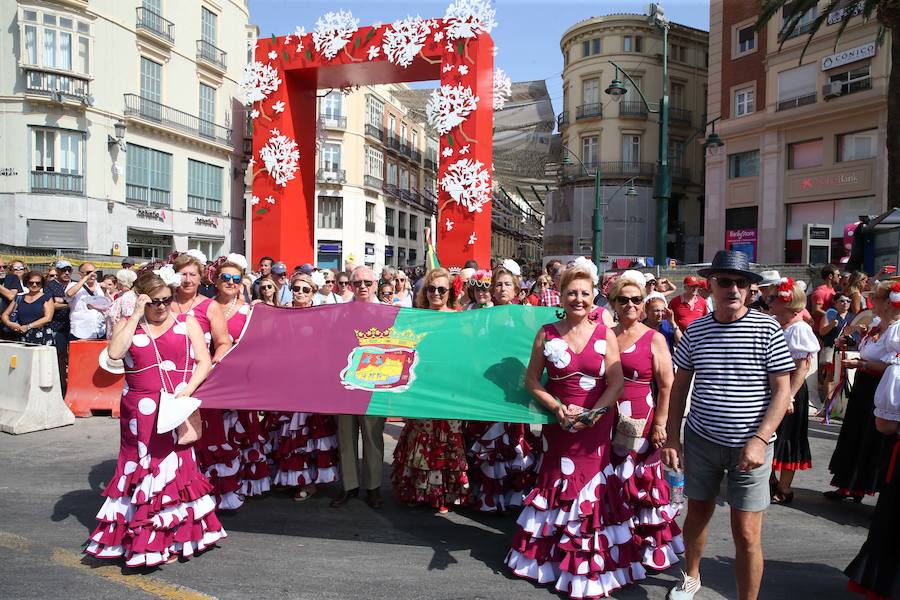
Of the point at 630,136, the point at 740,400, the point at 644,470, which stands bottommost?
the point at 644,470

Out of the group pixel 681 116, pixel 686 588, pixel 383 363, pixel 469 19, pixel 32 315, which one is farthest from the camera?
pixel 681 116

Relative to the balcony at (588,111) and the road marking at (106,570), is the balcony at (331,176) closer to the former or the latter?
the balcony at (588,111)

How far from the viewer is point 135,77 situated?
2728cm

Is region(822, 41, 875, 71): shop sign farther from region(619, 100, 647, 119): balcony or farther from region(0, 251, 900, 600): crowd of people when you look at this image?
region(0, 251, 900, 600): crowd of people

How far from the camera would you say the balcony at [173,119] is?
27094mm

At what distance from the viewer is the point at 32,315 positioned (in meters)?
8.93

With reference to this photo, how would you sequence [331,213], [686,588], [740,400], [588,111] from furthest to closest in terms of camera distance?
[331,213], [588,111], [686,588], [740,400]

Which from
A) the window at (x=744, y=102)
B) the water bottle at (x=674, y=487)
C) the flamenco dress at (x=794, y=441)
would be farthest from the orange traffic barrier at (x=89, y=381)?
the window at (x=744, y=102)

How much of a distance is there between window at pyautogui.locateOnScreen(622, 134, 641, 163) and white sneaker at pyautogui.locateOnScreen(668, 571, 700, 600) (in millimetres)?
38048

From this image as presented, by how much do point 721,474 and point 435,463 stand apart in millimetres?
2199

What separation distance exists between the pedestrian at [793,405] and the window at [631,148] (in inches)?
1417

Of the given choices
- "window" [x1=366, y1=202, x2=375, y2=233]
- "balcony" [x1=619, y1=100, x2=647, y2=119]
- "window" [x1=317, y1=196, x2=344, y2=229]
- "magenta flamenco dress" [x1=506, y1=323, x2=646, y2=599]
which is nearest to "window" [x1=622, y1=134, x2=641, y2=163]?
"balcony" [x1=619, y1=100, x2=647, y2=119]

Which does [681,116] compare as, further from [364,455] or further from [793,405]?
[364,455]

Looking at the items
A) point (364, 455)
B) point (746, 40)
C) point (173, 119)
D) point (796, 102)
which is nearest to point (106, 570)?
point (364, 455)
